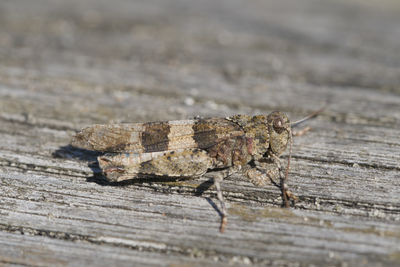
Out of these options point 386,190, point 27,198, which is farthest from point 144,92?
point 386,190

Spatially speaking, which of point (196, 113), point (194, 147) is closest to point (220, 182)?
point (194, 147)

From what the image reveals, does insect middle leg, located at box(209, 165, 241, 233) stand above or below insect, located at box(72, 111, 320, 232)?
below

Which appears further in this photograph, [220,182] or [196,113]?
[196,113]

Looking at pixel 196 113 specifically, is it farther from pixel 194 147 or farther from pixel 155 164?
pixel 155 164

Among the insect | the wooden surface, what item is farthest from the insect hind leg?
the wooden surface

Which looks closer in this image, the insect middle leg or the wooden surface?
the wooden surface

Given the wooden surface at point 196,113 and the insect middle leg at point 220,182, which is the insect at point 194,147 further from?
the wooden surface at point 196,113

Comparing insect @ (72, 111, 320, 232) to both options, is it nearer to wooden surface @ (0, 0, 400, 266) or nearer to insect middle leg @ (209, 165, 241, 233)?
insect middle leg @ (209, 165, 241, 233)

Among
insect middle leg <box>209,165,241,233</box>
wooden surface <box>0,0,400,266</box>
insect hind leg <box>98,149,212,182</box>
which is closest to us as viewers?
wooden surface <box>0,0,400,266</box>
